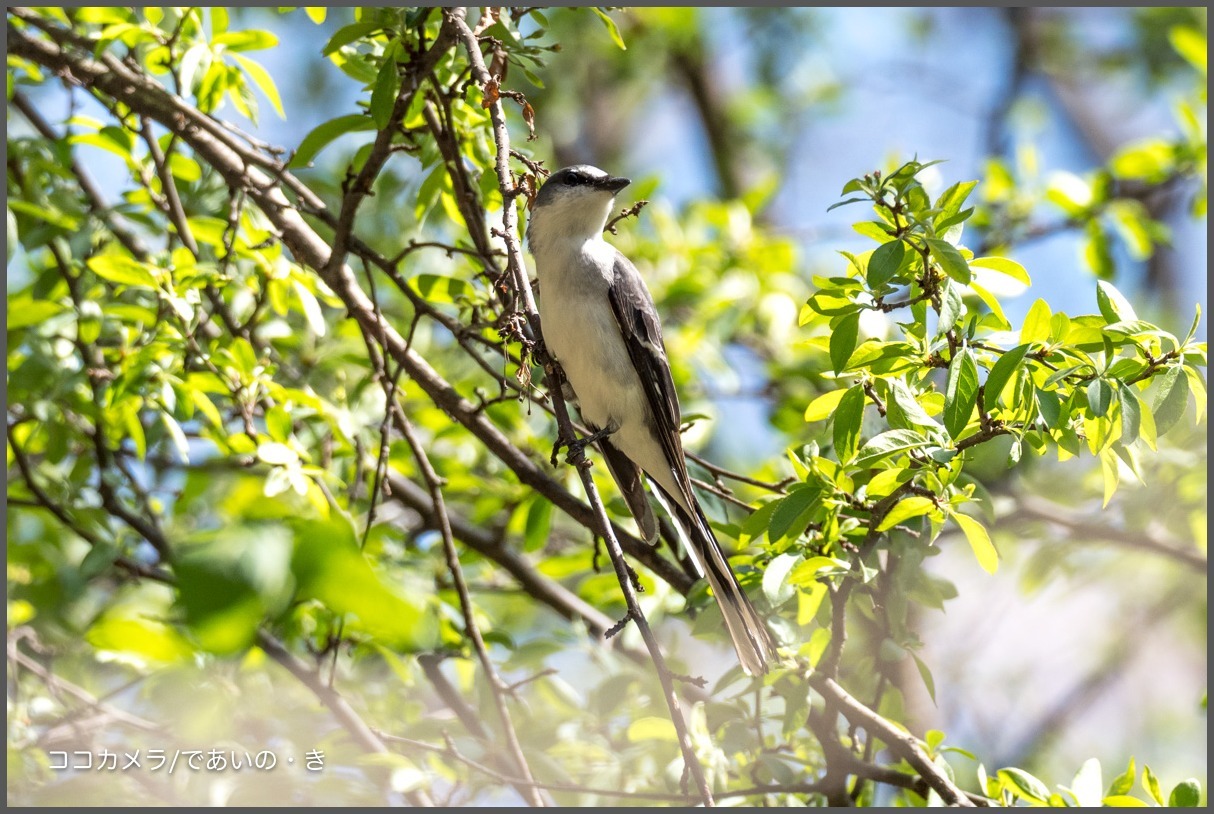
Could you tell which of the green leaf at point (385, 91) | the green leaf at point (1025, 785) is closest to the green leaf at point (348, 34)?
the green leaf at point (385, 91)

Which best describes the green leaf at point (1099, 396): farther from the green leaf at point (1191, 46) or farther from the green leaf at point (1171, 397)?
the green leaf at point (1191, 46)

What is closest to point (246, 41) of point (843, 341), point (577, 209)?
point (577, 209)

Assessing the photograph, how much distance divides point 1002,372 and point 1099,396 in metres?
0.19

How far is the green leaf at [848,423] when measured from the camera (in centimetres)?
234

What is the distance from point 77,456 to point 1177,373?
3.80 metres

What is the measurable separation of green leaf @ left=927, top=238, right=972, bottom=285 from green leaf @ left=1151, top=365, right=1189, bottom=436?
0.46 meters

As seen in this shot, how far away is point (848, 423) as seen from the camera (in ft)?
7.68

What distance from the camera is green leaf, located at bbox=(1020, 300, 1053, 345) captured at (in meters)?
2.28

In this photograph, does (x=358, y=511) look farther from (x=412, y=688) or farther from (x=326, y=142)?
(x=326, y=142)

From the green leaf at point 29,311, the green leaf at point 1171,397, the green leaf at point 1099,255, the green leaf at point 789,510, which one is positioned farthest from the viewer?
the green leaf at point 1099,255

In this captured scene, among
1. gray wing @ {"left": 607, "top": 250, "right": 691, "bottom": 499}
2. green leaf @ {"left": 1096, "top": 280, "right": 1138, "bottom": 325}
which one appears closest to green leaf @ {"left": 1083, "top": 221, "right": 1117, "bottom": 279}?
gray wing @ {"left": 607, "top": 250, "right": 691, "bottom": 499}

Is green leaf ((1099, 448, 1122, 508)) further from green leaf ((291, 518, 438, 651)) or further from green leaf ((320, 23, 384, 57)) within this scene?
green leaf ((320, 23, 384, 57))

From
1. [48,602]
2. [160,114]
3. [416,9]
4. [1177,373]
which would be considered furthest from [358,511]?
[1177,373]

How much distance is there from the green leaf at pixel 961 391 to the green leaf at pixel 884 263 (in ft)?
0.78
